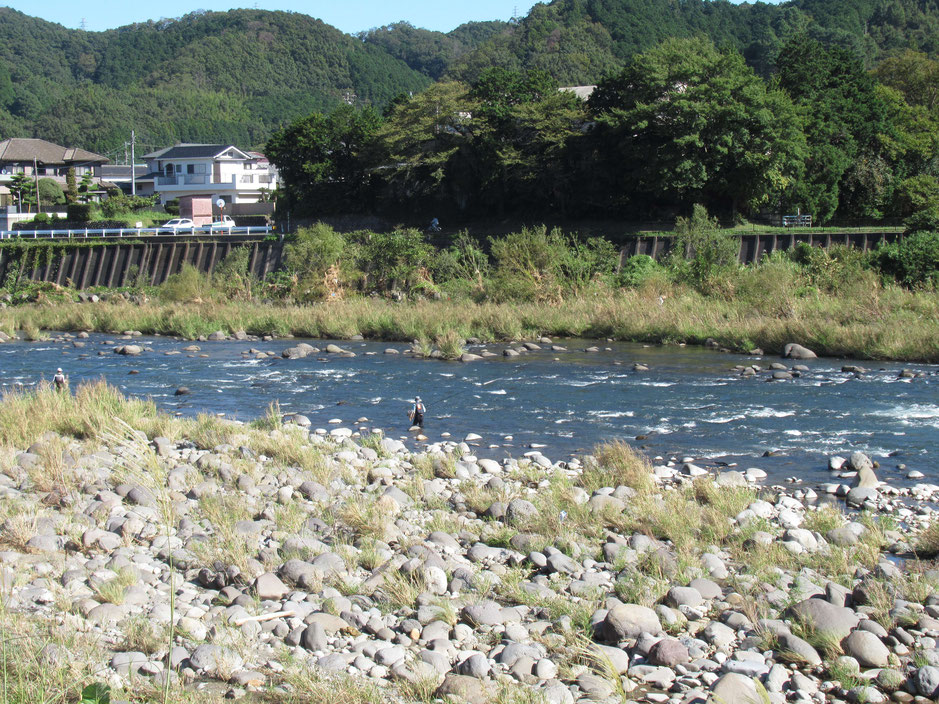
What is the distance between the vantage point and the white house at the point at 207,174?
88188mm

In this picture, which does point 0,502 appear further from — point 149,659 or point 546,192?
point 546,192

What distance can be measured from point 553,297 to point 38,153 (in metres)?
74.7

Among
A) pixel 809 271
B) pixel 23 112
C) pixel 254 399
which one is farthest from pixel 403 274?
pixel 23 112

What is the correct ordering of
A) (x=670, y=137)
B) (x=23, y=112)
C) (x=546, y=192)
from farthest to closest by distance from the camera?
(x=23, y=112) → (x=546, y=192) → (x=670, y=137)

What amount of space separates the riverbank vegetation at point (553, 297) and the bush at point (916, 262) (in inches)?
1.8

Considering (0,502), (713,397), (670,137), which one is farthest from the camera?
(670,137)

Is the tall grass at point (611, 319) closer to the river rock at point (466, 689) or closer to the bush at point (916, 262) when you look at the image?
the bush at point (916, 262)

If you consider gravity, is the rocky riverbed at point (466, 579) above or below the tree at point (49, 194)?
below

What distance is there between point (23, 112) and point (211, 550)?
532ft

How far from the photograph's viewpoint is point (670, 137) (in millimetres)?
42125

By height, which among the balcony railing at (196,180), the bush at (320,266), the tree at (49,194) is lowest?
the bush at (320,266)

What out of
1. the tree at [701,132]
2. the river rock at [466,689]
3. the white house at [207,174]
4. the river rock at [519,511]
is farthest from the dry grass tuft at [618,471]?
the white house at [207,174]

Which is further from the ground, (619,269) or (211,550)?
(619,269)

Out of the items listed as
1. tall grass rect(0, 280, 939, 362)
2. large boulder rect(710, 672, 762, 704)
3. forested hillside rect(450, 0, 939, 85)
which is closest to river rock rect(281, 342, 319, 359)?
tall grass rect(0, 280, 939, 362)
